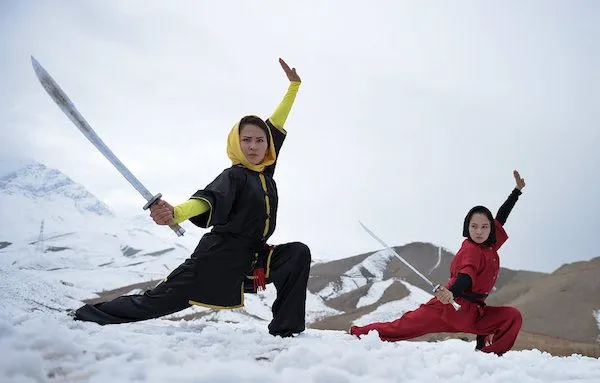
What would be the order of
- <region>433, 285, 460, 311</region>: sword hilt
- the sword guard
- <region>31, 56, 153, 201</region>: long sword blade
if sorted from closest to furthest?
the sword guard
<region>31, 56, 153, 201</region>: long sword blade
<region>433, 285, 460, 311</region>: sword hilt

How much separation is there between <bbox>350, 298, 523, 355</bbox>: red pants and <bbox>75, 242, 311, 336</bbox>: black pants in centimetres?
95

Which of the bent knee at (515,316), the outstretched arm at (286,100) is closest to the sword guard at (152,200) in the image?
the outstretched arm at (286,100)

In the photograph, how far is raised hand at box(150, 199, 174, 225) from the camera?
245cm

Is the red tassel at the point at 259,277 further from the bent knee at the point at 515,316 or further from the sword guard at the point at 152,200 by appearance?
the bent knee at the point at 515,316

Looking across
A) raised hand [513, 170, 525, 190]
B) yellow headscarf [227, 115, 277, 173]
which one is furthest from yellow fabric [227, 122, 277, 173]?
raised hand [513, 170, 525, 190]

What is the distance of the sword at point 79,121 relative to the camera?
2518mm

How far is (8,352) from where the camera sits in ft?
5.13

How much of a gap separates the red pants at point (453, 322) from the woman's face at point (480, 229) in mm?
703

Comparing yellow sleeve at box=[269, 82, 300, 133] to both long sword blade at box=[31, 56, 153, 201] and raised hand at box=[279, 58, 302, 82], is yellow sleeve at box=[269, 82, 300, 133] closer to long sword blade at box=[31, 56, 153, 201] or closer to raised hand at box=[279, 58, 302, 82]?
raised hand at box=[279, 58, 302, 82]

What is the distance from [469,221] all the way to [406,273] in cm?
3091

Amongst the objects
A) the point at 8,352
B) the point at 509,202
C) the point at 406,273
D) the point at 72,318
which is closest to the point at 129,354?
the point at 8,352

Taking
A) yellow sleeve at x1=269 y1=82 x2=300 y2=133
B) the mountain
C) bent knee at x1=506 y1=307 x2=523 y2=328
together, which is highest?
yellow sleeve at x1=269 y1=82 x2=300 y2=133

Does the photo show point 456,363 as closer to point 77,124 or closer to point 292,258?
point 292,258

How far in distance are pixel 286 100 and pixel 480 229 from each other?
2.48 metres
